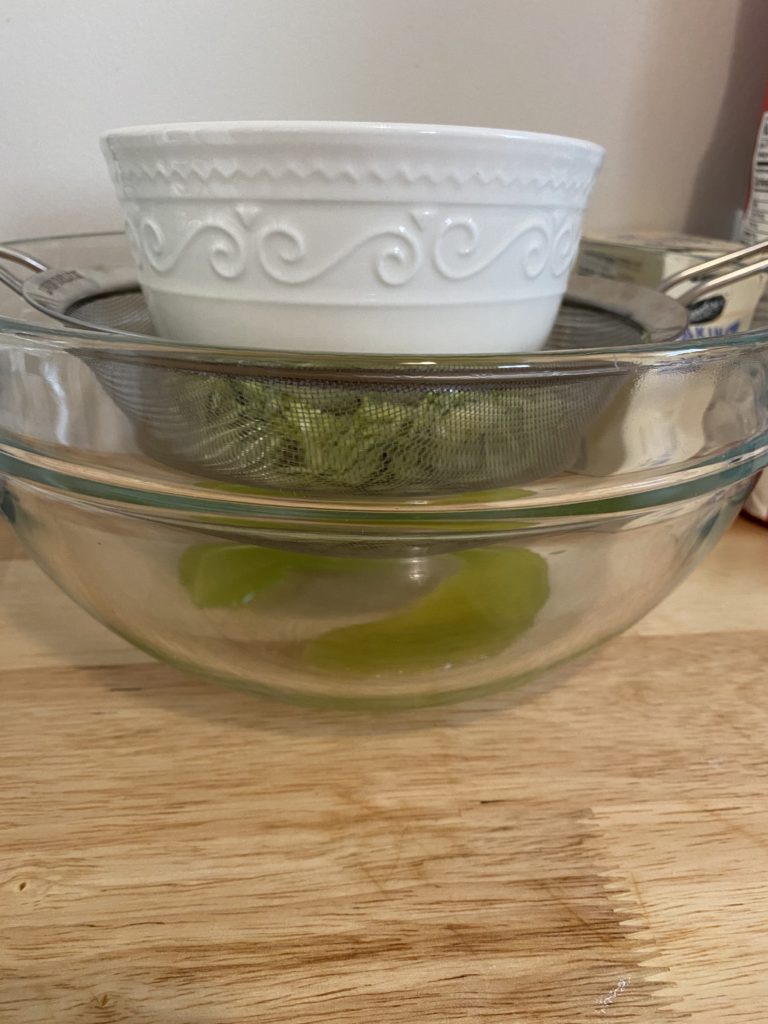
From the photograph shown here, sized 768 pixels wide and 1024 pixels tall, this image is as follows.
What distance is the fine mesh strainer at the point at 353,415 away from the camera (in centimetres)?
26

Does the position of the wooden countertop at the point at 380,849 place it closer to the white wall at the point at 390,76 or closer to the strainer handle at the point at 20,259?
the strainer handle at the point at 20,259

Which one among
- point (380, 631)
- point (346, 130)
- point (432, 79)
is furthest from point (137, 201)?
point (432, 79)

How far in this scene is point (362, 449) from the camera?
312 mm

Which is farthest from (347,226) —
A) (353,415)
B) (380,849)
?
(380,849)

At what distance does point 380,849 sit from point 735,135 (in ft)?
Answer: 2.34

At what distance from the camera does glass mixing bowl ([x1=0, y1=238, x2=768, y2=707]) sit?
30cm

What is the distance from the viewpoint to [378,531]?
31 centimetres

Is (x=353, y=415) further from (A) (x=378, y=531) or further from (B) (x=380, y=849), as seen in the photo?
(B) (x=380, y=849)

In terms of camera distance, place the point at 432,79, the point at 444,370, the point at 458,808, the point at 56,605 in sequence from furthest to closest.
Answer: the point at 432,79, the point at 56,605, the point at 458,808, the point at 444,370

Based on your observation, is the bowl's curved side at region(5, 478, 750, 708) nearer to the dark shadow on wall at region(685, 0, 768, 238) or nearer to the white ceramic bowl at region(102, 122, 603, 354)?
the white ceramic bowl at region(102, 122, 603, 354)

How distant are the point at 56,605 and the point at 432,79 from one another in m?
0.49

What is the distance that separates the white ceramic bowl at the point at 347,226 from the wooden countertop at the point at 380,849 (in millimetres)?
193

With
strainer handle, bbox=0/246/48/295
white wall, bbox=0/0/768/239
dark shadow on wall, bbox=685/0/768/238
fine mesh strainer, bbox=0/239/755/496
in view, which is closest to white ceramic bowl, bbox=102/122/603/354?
fine mesh strainer, bbox=0/239/755/496

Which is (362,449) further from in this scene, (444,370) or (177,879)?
(177,879)
